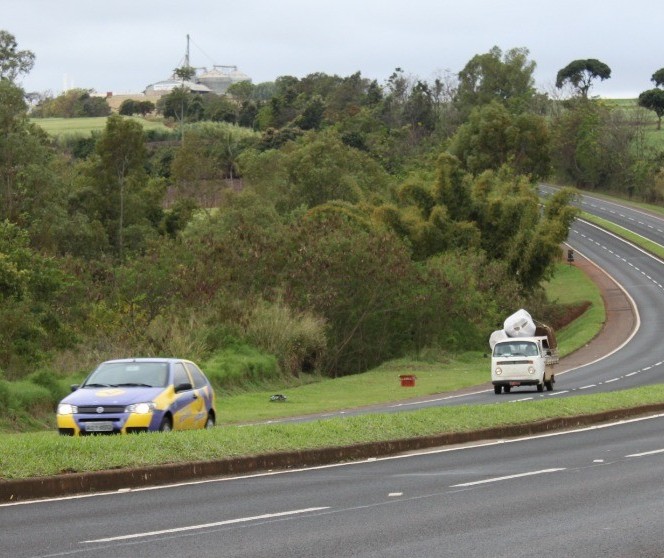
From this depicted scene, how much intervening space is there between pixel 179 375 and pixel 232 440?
4.28 meters

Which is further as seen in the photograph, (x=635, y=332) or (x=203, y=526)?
(x=635, y=332)

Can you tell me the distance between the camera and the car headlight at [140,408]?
2041 cm

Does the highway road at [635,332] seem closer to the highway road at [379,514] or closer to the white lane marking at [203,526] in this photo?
the highway road at [379,514]

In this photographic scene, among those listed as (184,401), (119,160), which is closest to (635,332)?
(119,160)

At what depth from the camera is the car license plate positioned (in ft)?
66.6

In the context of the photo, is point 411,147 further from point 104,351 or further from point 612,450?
point 612,450

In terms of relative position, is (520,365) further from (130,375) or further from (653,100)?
(653,100)

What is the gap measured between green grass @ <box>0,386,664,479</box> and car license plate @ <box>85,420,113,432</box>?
74cm

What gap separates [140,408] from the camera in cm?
2042

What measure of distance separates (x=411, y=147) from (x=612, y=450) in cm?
12880

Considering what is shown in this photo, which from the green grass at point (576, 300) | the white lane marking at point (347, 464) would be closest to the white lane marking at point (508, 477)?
the white lane marking at point (347, 464)

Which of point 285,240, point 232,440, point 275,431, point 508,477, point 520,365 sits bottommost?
point 520,365

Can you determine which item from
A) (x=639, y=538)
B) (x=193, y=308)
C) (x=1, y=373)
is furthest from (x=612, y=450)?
(x=193, y=308)

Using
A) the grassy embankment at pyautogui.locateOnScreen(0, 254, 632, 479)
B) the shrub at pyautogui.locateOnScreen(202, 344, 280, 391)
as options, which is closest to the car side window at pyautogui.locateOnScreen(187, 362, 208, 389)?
the grassy embankment at pyautogui.locateOnScreen(0, 254, 632, 479)
